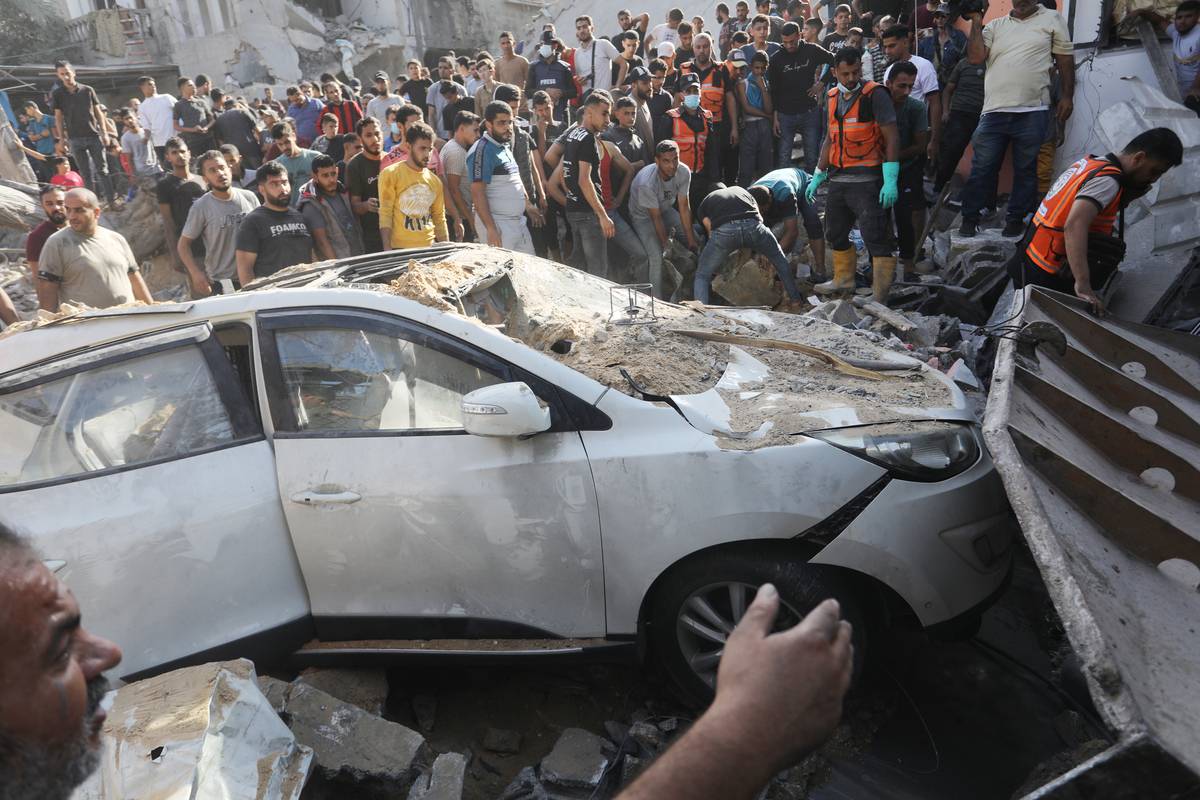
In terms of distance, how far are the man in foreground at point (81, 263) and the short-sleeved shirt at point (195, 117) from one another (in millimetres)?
6610

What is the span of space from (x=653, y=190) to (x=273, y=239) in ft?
11.8

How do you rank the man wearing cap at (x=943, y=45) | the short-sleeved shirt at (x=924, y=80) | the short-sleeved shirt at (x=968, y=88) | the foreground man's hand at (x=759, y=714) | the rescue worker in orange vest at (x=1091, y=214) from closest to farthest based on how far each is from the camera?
1. the foreground man's hand at (x=759, y=714)
2. the rescue worker in orange vest at (x=1091, y=214)
3. the short-sleeved shirt at (x=968, y=88)
4. the short-sleeved shirt at (x=924, y=80)
5. the man wearing cap at (x=943, y=45)

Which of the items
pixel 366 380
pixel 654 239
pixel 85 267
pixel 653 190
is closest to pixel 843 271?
pixel 654 239

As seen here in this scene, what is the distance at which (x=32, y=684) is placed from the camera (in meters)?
1.08

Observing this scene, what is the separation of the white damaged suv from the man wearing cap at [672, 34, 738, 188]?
680 cm

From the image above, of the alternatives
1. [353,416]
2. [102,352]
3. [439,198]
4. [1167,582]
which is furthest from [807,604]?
[439,198]

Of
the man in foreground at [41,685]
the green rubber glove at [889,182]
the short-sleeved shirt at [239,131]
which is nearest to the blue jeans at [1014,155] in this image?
the green rubber glove at [889,182]

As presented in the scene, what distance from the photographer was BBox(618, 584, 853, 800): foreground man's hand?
102cm

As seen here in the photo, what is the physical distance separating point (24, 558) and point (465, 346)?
209 cm

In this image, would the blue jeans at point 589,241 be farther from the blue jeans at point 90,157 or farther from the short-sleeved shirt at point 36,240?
the blue jeans at point 90,157

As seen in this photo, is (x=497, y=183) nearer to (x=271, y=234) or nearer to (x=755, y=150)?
(x=271, y=234)

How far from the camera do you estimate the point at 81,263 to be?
5.63 m

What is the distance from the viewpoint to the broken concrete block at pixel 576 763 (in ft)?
9.55

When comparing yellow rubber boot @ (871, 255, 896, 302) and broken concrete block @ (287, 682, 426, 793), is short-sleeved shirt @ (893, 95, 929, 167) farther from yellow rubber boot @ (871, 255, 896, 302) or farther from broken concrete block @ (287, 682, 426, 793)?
broken concrete block @ (287, 682, 426, 793)
